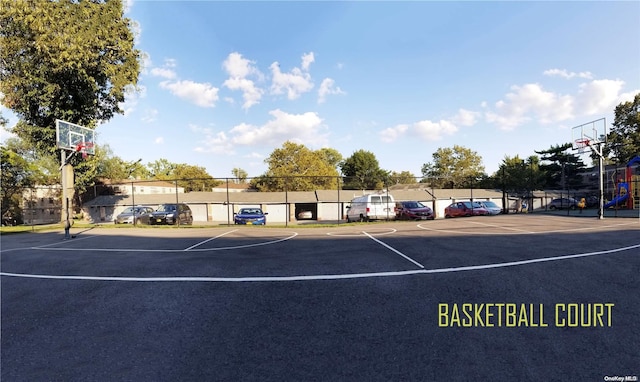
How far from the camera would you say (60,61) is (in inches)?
624

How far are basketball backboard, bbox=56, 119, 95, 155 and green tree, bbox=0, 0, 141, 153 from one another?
359 cm

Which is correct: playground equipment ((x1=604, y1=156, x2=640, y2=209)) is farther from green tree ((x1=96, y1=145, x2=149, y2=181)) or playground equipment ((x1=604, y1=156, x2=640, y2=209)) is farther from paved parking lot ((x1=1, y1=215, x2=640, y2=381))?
green tree ((x1=96, y1=145, x2=149, y2=181))

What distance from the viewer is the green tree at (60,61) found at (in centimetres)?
1566

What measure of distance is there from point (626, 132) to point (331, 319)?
53.6 m

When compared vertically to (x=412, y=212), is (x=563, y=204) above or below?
below

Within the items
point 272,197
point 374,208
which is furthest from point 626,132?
point 272,197

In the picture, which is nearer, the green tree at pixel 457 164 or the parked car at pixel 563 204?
the parked car at pixel 563 204

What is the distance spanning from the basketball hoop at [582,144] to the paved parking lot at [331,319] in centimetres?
1660

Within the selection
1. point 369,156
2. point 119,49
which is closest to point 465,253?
point 119,49

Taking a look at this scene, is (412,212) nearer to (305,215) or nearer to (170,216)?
(170,216)

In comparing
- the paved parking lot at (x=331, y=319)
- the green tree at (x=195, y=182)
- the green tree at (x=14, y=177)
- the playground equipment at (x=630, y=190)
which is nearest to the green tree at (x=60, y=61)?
the paved parking lot at (x=331, y=319)

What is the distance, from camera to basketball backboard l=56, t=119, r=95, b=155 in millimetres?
14484

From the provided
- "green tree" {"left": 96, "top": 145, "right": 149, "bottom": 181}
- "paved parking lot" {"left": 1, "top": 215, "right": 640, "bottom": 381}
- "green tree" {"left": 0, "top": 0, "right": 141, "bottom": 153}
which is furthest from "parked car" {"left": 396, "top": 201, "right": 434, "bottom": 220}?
"green tree" {"left": 96, "top": 145, "right": 149, "bottom": 181}

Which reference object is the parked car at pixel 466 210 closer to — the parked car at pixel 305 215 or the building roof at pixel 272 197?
the building roof at pixel 272 197
